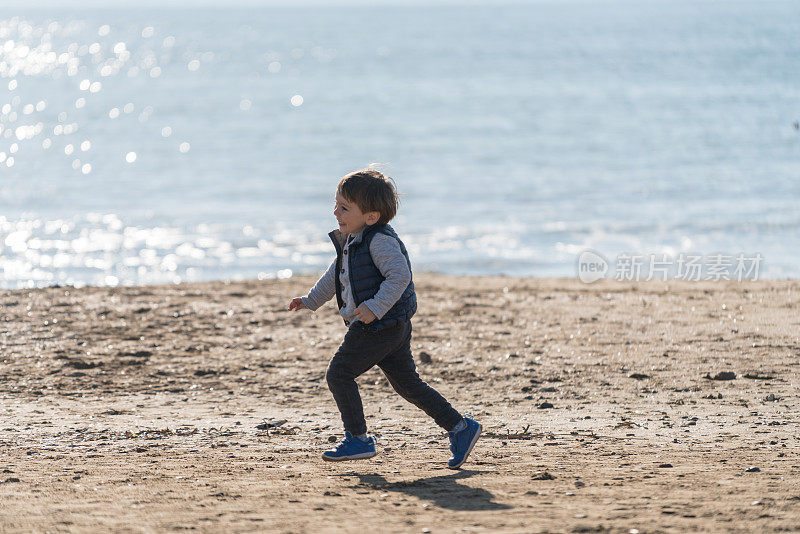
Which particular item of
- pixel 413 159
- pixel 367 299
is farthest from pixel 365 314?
pixel 413 159

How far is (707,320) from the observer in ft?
28.0

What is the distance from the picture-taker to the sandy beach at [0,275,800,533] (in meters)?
4.09

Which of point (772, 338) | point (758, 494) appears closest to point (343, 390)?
point (758, 494)

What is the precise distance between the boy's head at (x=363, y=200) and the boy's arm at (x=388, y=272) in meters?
0.12

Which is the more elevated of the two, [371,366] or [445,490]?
[371,366]

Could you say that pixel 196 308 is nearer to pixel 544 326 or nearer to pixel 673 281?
pixel 544 326

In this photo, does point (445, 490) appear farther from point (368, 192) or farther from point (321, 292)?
point (368, 192)

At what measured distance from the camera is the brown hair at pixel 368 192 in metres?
4.60

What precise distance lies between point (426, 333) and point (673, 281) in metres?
4.39

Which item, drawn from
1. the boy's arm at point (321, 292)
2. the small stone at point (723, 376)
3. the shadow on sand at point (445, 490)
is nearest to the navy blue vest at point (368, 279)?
the boy's arm at point (321, 292)

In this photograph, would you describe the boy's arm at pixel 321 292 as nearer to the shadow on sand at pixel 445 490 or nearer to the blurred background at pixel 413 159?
the shadow on sand at pixel 445 490

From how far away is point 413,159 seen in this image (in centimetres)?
2708

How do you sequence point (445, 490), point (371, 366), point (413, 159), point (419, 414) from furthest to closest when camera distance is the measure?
point (413, 159) → point (419, 414) → point (371, 366) → point (445, 490)

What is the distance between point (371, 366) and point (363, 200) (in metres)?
0.78
